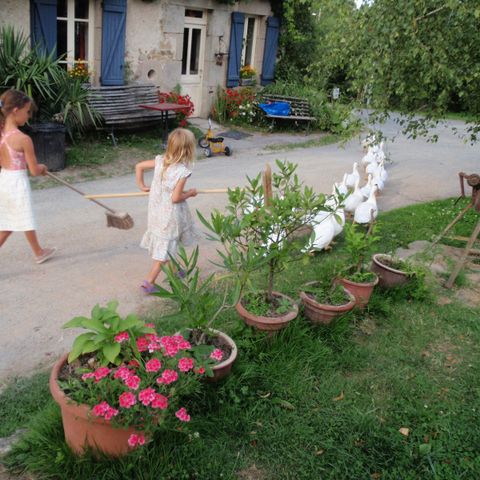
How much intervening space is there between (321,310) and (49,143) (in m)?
6.02

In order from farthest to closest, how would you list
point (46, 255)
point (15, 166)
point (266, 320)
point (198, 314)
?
point (46, 255), point (15, 166), point (266, 320), point (198, 314)

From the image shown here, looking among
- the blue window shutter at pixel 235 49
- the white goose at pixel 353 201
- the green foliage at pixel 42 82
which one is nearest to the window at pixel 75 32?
the green foliage at pixel 42 82

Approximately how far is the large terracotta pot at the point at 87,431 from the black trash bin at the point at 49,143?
21.1ft

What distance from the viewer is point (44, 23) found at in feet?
32.6

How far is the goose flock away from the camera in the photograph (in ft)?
16.2

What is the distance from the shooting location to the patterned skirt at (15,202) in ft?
16.4

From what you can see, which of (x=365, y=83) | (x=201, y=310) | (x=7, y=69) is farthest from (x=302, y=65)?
(x=201, y=310)

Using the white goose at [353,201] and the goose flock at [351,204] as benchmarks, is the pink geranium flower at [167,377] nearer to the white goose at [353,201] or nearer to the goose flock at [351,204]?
the goose flock at [351,204]

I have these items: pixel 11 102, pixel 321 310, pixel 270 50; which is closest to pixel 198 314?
pixel 321 310

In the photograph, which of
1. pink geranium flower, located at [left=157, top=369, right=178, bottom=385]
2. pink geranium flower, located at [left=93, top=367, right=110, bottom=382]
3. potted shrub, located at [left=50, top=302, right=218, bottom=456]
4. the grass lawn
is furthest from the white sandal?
pink geranium flower, located at [left=157, top=369, right=178, bottom=385]

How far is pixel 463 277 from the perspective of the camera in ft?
19.1

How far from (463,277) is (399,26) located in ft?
9.00

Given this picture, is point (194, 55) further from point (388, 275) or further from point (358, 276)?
point (358, 276)

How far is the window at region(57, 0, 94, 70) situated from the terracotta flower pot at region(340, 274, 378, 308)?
8.21m
